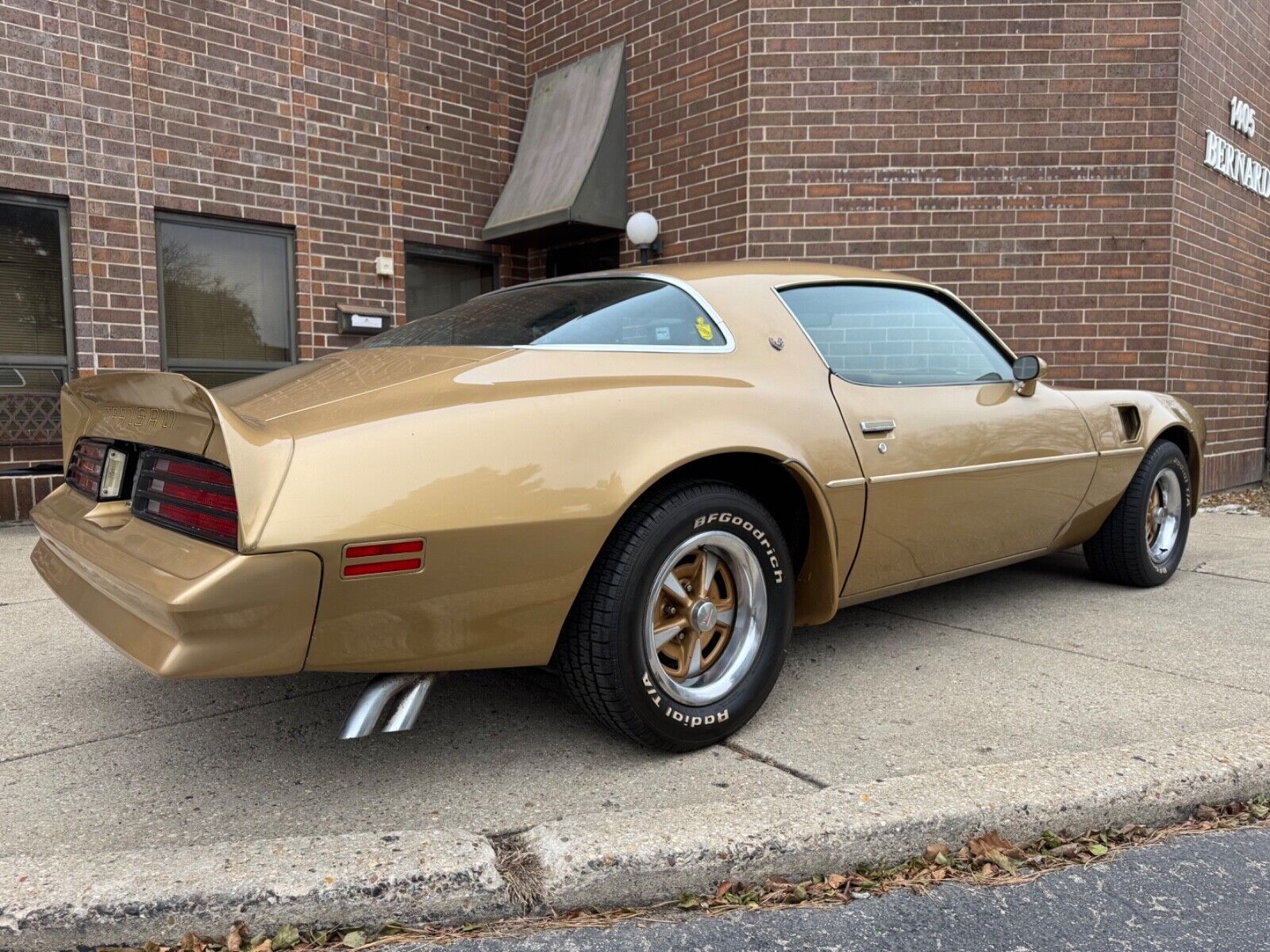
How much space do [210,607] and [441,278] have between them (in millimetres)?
7274

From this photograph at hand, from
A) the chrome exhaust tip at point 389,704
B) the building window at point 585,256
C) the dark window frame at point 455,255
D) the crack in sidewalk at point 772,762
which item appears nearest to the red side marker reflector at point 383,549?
the chrome exhaust tip at point 389,704

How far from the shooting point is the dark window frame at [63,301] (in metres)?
6.47

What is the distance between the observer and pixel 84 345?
→ 6660 mm

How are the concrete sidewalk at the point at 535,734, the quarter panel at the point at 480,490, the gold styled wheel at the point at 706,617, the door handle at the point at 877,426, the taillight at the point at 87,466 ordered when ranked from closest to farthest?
the quarter panel at the point at 480,490, the concrete sidewalk at the point at 535,734, the gold styled wheel at the point at 706,617, the taillight at the point at 87,466, the door handle at the point at 877,426

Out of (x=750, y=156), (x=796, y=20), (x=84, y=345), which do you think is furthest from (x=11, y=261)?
(x=796, y=20)

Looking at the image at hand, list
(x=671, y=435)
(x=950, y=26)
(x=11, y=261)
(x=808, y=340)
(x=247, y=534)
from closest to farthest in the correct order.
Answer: (x=247, y=534)
(x=671, y=435)
(x=808, y=340)
(x=11, y=261)
(x=950, y=26)

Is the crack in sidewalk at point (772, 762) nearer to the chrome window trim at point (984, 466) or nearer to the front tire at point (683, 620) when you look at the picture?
the front tire at point (683, 620)

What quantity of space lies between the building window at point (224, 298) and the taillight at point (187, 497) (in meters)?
5.31

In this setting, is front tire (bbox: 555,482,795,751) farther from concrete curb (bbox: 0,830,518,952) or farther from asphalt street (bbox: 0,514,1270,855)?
concrete curb (bbox: 0,830,518,952)

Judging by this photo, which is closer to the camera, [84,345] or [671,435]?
[671,435]

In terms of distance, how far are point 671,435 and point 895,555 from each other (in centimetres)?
110

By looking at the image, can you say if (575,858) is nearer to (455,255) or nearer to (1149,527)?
(1149,527)

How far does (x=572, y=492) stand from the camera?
7.27 ft

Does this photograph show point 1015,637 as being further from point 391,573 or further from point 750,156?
point 750,156
